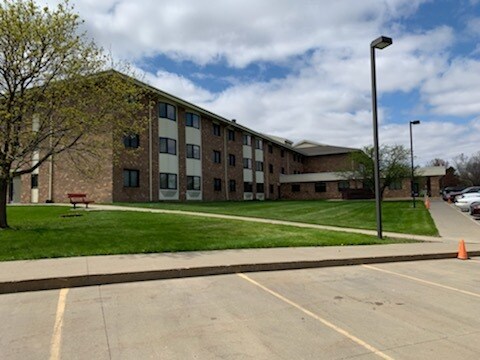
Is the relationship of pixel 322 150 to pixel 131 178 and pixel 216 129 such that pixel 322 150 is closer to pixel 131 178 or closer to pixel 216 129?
pixel 216 129

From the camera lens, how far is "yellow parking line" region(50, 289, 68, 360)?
14.1 feet

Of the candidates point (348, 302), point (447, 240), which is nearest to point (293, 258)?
point (348, 302)

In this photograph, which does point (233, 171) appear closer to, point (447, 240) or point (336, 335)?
point (447, 240)

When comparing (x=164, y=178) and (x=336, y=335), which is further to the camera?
(x=164, y=178)

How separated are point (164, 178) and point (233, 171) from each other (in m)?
12.4

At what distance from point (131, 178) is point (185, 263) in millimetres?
21277

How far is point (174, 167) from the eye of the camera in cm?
3325

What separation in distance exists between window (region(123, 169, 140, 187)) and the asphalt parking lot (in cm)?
2164

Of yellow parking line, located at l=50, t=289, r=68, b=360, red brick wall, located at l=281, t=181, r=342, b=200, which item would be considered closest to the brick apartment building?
red brick wall, located at l=281, t=181, r=342, b=200

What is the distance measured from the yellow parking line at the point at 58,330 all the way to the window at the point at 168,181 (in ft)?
83.0

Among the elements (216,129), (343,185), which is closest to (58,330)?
(216,129)

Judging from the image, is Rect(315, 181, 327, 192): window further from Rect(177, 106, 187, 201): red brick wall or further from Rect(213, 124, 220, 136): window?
Rect(177, 106, 187, 201): red brick wall

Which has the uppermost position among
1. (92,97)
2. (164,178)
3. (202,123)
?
(202,123)

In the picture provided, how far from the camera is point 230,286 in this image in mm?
7473
